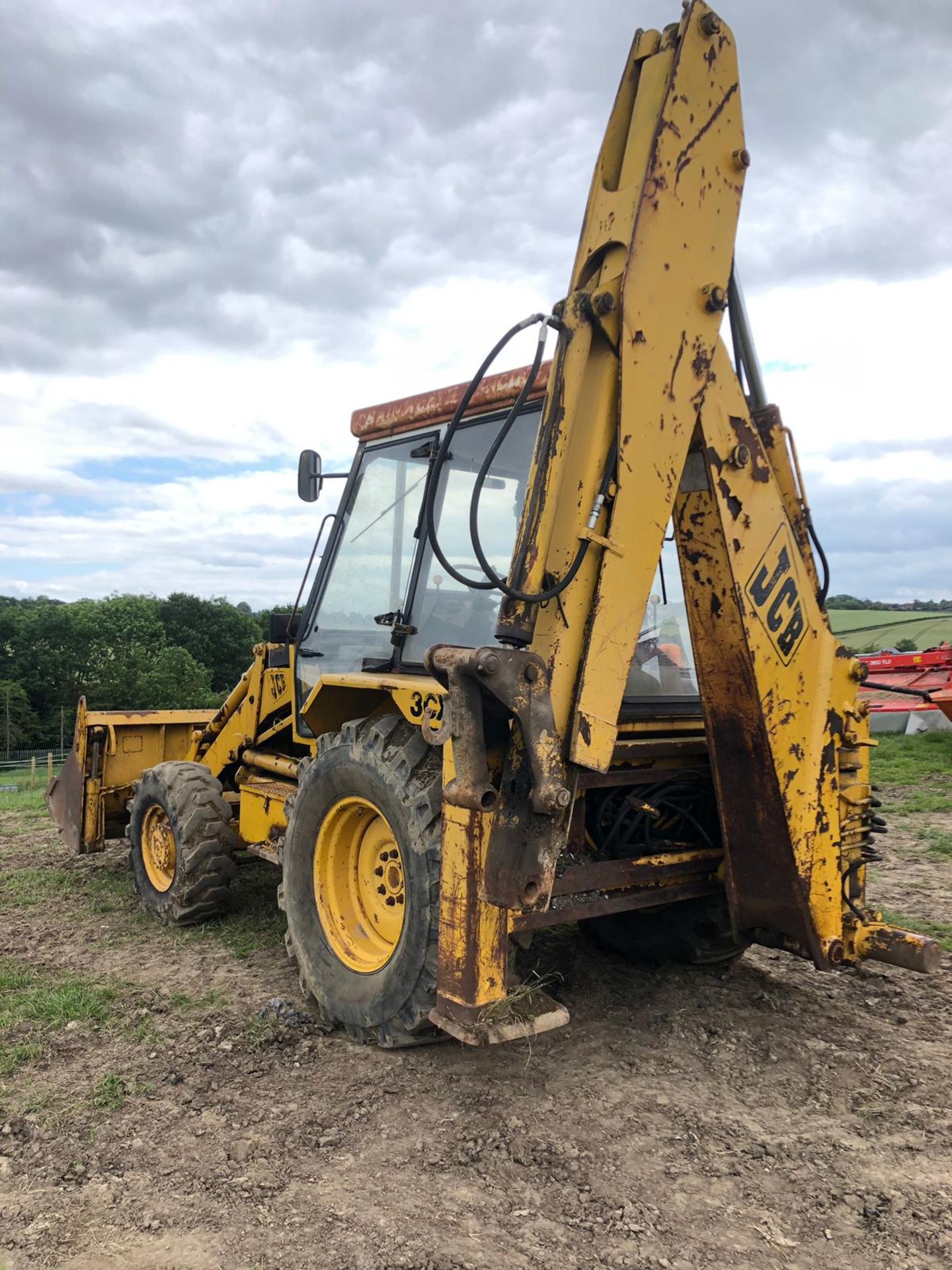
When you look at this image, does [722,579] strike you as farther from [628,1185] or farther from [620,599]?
[628,1185]

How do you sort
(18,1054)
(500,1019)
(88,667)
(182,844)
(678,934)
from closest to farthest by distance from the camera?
1. (500,1019)
2. (18,1054)
3. (678,934)
4. (182,844)
5. (88,667)

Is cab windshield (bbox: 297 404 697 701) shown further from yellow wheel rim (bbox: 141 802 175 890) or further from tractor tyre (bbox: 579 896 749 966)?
yellow wheel rim (bbox: 141 802 175 890)

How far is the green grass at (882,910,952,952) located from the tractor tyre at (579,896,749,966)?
1377 mm

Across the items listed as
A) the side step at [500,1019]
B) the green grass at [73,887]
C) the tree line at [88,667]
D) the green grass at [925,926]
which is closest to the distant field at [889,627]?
the green grass at [925,926]

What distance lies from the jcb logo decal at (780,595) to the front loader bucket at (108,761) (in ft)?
13.9

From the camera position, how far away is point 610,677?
312 cm

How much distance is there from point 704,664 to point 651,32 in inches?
86.9

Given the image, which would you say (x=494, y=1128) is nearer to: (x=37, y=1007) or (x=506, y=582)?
(x=506, y=582)

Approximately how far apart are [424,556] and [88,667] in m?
52.0

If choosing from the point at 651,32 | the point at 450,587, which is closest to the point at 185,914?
the point at 450,587

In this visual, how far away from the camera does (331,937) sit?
3.94 metres

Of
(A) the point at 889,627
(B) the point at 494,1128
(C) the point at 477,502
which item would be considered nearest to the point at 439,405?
(C) the point at 477,502

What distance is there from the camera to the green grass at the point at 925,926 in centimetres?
512

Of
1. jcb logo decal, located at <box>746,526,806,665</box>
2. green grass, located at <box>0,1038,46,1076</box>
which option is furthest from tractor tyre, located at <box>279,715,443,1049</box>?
jcb logo decal, located at <box>746,526,806,665</box>
